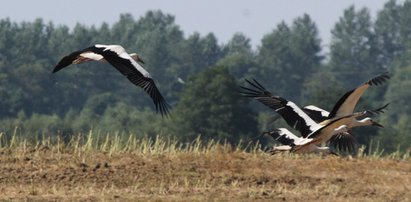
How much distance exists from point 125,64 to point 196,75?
53.9 metres

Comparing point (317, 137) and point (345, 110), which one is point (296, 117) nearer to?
point (317, 137)

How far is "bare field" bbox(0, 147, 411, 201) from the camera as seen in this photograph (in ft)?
53.5

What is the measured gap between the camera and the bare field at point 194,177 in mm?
16312

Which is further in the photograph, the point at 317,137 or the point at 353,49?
the point at 353,49

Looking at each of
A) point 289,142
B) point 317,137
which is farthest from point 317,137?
point 289,142

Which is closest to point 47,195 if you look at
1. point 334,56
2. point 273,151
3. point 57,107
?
point 273,151

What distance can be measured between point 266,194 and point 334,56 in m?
120

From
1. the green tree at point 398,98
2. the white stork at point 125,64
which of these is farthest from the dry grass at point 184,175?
the green tree at point 398,98

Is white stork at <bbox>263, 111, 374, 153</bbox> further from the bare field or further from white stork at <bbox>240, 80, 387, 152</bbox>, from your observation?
the bare field

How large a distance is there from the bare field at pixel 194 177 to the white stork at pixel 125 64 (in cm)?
95

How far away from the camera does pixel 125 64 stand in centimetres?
1769

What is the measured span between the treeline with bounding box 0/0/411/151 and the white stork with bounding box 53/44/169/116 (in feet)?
119

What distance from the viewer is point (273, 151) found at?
20094mm

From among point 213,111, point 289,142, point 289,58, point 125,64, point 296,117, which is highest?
point 289,58
